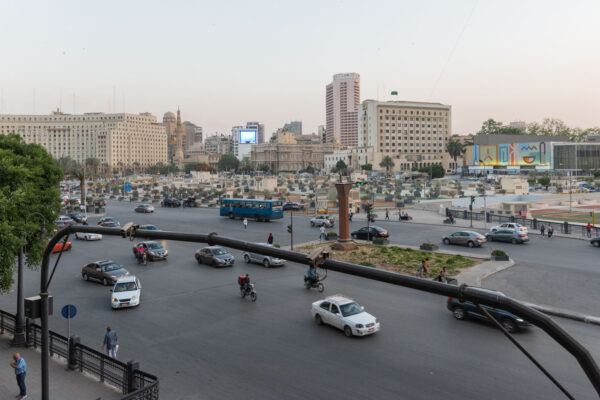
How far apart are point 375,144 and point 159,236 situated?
175848 mm

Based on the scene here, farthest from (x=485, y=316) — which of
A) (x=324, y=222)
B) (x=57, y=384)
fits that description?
(x=324, y=222)

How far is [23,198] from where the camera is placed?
14.3 meters

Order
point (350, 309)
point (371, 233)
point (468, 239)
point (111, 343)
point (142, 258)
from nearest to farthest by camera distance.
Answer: point (111, 343) < point (350, 309) < point (142, 258) < point (468, 239) < point (371, 233)

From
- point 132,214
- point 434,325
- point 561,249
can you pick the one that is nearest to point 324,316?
point 434,325

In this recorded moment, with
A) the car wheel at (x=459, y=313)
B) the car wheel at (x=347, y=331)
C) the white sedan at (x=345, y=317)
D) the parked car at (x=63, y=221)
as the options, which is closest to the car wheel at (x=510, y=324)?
the car wheel at (x=459, y=313)

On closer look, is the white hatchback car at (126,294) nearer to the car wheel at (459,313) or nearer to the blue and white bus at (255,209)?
the car wheel at (459,313)

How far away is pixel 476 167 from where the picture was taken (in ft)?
427

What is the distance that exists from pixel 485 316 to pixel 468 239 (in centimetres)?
1677

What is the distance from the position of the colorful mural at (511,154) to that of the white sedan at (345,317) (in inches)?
4574

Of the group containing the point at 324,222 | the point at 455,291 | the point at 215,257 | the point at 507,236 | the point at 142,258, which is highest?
the point at 455,291

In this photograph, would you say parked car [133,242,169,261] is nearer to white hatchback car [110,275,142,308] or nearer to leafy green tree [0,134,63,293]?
white hatchback car [110,275,142,308]

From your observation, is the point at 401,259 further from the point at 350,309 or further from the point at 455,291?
the point at 455,291

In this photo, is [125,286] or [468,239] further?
[468,239]

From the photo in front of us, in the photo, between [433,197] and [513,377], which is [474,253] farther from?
[433,197]
